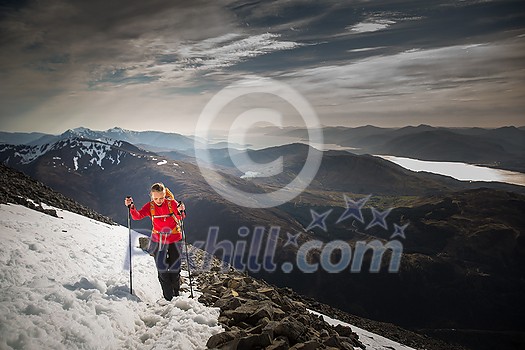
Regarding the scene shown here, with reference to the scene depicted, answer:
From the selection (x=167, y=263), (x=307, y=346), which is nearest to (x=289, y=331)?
(x=307, y=346)

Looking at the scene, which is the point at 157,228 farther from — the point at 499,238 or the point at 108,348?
the point at 499,238

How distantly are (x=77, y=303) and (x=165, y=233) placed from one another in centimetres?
365

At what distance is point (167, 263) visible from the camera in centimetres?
1138

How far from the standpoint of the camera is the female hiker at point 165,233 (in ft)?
37.0

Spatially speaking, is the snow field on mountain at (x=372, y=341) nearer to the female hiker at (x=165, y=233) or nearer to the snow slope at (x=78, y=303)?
the snow slope at (x=78, y=303)

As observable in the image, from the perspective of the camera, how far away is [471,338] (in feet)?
321

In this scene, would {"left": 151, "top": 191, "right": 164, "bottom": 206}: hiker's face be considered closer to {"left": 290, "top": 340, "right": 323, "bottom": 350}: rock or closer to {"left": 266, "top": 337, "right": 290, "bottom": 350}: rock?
{"left": 266, "top": 337, "right": 290, "bottom": 350}: rock

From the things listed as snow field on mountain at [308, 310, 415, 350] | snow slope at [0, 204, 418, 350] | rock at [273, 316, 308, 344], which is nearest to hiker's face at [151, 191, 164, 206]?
snow slope at [0, 204, 418, 350]

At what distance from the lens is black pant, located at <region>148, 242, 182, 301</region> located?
11.4 metres

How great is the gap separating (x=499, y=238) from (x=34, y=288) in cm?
21046

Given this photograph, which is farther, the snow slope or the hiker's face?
the hiker's face

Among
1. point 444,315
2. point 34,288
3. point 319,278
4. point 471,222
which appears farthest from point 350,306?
point 471,222

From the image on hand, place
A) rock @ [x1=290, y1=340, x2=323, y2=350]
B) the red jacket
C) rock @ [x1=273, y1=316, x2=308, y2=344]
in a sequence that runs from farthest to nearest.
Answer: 1. the red jacket
2. rock @ [x1=273, y1=316, x2=308, y2=344]
3. rock @ [x1=290, y1=340, x2=323, y2=350]

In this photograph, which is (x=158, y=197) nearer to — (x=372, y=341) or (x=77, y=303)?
(x=77, y=303)
